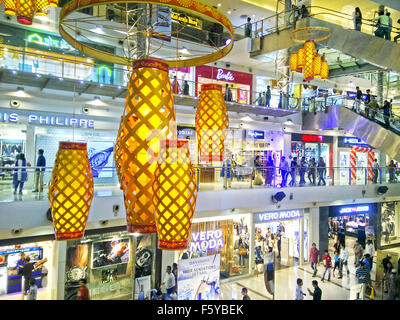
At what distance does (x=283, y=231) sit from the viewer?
13742 millimetres

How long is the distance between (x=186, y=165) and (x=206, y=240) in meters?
10.4

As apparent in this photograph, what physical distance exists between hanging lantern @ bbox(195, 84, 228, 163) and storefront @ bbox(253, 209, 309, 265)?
1073cm

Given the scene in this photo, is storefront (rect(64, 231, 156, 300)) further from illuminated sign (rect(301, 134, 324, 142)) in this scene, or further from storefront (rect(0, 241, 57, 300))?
illuminated sign (rect(301, 134, 324, 142))

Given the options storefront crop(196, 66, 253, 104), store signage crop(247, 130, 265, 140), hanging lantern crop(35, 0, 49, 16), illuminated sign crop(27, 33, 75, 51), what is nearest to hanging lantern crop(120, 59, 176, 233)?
hanging lantern crop(35, 0, 49, 16)

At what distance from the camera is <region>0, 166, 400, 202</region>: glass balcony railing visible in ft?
23.6

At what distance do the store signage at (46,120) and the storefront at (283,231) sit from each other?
7.33m

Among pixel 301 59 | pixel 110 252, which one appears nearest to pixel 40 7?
pixel 301 59

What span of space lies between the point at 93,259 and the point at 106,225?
1.12m

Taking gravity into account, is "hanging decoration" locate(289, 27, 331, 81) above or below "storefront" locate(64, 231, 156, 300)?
above

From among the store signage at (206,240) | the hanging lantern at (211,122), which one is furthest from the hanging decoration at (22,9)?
the store signage at (206,240)

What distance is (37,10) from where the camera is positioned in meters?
3.77

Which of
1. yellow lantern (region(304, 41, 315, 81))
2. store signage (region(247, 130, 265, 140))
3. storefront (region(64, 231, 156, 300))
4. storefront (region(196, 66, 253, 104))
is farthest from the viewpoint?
store signage (region(247, 130, 265, 140))

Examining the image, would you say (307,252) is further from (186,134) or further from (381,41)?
(381,41)
